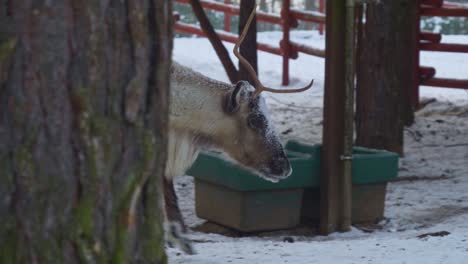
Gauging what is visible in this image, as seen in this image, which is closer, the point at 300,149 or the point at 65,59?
the point at 65,59

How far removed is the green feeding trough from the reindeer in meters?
→ 0.17

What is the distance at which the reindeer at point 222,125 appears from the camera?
4.73 meters

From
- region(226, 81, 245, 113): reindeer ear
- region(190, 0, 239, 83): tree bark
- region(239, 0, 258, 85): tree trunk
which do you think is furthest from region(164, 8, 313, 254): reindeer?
region(190, 0, 239, 83): tree bark

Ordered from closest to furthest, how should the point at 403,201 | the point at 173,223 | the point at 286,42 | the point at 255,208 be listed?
the point at 173,223, the point at 255,208, the point at 403,201, the point at 286,42

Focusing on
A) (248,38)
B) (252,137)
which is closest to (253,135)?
(252,137)

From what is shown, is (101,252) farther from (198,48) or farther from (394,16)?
(198,48)

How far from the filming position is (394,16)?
23.3 ft

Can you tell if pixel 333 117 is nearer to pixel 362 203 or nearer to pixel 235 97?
pixel 362 203

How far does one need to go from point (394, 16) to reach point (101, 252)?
17.5 ft

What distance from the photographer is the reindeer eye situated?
4.79 meters

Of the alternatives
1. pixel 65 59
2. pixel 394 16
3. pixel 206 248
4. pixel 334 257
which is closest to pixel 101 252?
pixel 65 59

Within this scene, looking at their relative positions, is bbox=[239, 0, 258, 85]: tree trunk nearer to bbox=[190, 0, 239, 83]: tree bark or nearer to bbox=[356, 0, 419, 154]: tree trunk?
bbox=[190, 0, 239, 83]: tree bark

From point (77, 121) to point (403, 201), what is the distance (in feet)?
14.3

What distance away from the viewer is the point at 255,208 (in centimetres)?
521
